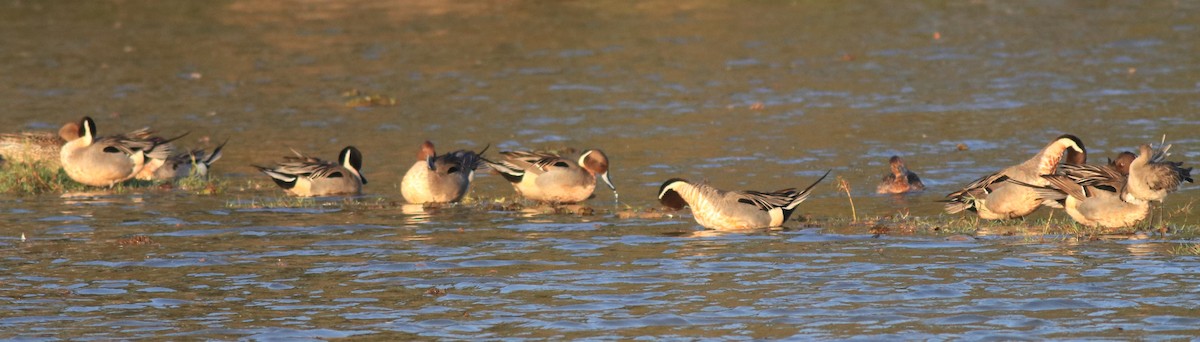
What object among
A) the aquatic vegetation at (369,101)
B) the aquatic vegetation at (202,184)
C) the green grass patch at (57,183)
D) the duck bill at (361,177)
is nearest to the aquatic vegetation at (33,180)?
the green grass patch at (57,183)

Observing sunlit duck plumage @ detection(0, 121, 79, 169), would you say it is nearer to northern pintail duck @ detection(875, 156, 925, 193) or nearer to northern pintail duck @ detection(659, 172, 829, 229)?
northern pintail duck @ detection(659, 172, 829, 229)

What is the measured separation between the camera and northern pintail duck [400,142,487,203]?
1691 centimetres

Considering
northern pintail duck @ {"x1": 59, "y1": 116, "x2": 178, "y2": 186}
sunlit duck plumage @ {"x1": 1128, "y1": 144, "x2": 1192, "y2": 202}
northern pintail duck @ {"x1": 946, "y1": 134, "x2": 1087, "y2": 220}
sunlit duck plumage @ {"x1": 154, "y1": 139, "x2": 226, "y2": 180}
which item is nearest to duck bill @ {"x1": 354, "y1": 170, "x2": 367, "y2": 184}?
sunlit duck plumage @ {"x1": 154, "y1": 139, "x2": 226, "y2": 180}

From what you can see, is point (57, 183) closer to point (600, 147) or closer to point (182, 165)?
point (182, 165)

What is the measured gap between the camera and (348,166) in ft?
60.2

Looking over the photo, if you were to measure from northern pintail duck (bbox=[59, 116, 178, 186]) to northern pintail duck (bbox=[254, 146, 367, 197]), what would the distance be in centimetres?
179

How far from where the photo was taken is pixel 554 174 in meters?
17.0

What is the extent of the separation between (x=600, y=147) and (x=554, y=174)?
502 cm

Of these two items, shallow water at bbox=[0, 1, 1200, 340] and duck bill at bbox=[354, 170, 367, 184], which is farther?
duck bill at bbox=[354, 170, 367, 184]

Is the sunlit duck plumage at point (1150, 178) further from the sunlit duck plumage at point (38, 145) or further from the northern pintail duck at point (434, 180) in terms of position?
the sunlit duck plumage at point (38, 145)

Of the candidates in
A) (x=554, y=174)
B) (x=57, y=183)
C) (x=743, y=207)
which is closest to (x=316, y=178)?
(x=554, y=174)

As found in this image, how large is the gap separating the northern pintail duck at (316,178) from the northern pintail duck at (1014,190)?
6.74 metres

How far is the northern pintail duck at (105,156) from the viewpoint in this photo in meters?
18.7

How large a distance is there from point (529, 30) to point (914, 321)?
2838cm
